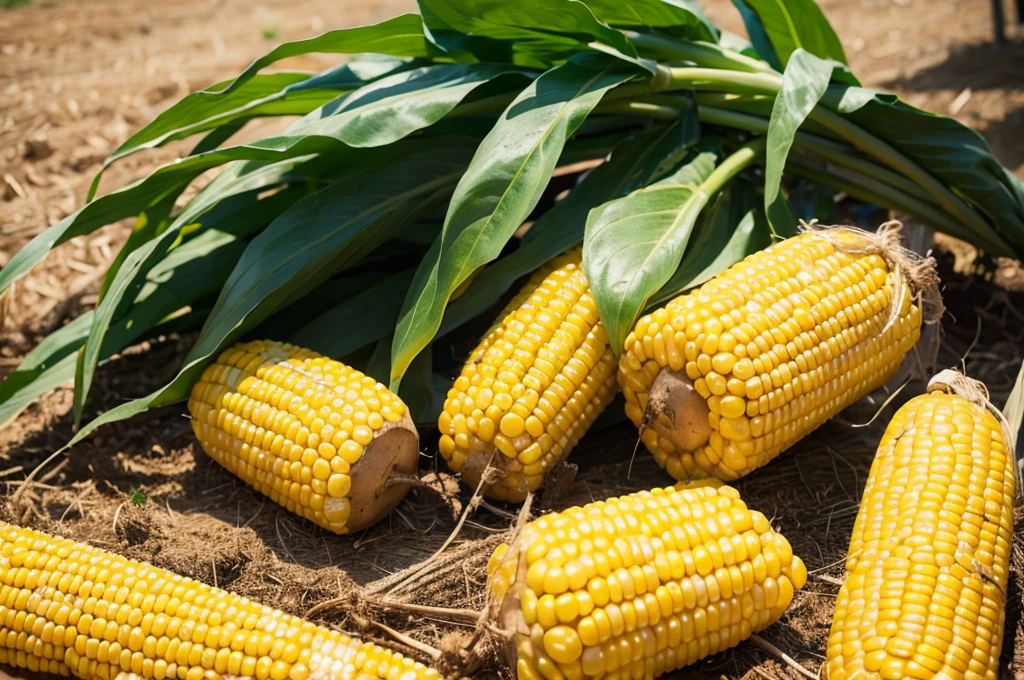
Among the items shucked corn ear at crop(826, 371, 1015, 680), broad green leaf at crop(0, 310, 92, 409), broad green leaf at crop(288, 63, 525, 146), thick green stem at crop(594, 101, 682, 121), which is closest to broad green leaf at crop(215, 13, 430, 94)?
broad green leaf at crop(288, 63, 525, 146)

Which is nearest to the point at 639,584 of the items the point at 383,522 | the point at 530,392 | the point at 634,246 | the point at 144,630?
the point at 530,392

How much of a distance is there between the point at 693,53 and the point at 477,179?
4.48ft

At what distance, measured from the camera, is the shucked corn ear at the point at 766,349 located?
291 centimetres

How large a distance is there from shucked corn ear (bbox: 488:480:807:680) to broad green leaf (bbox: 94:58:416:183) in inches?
89.3

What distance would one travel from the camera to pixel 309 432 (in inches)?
118

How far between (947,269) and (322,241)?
3254 millimetres

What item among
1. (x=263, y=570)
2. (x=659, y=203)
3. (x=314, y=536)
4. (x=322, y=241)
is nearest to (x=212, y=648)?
(x=263, y=570)

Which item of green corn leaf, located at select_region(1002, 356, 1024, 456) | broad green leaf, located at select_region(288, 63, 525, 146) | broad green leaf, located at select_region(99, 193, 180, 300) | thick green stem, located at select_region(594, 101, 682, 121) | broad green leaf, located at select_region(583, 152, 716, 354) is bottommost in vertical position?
green corn leaf, located at select_region(1002, 356, 1024, 456)

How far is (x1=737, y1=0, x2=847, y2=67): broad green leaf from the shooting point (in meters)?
4.16

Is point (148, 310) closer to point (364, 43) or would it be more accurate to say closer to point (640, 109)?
point (364, 43)

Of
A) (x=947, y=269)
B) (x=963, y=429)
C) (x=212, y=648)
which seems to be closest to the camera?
(x=212, y=648)

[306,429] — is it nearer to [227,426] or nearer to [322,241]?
[227,426]

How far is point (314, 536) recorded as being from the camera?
3199mm

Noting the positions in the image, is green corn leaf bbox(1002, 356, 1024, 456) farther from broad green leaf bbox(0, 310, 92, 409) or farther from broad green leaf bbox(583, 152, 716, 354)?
broad green leaf bbox(0, 310, 92, 409)
